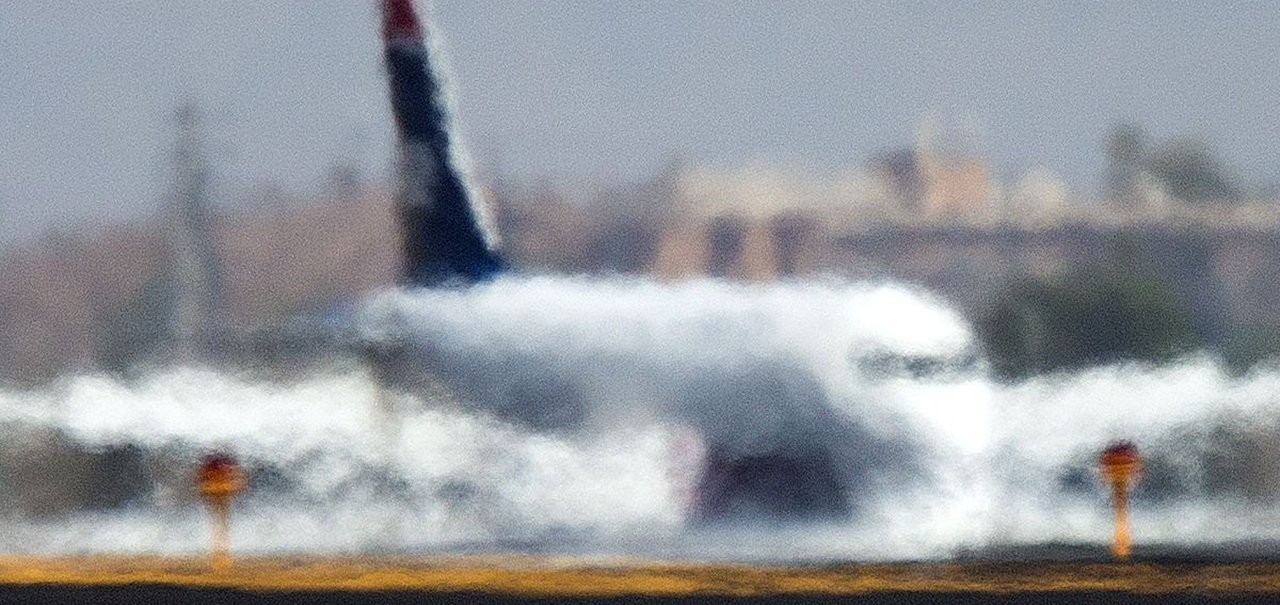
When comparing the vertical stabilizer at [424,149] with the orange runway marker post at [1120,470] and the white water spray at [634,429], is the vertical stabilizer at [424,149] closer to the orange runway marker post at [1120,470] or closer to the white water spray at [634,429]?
the white water spray at [634,429]

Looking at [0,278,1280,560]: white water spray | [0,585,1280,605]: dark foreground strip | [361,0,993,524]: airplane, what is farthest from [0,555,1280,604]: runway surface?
[361,0,993,524]: airplane

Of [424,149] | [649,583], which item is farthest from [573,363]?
[649,583]

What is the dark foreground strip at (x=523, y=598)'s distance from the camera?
92.3 feet

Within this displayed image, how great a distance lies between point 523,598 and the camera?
2948 centimetres

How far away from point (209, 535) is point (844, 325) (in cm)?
968

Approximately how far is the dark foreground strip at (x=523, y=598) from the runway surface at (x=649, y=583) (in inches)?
0.8

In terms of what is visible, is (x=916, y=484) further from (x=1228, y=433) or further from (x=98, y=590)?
(x=98, y=590)

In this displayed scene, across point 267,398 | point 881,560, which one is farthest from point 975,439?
point 267,398

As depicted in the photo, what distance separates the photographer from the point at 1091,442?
135ft

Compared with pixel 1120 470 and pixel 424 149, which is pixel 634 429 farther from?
Result: pixel 1120 470

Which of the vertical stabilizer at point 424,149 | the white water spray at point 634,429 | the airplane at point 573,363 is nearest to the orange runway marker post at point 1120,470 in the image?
the white water spray at point 634,429

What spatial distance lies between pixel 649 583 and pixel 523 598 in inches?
85.8

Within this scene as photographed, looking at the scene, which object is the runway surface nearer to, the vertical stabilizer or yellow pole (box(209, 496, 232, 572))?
yellow pole (box(209, 496, 232, 572))

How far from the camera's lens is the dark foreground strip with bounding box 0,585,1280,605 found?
92.3 ft
